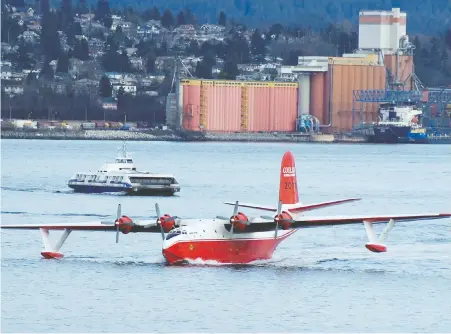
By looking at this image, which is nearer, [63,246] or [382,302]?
[382,302]

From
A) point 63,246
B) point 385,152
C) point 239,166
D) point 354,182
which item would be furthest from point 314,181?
point 385,152

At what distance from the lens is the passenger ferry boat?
314ft

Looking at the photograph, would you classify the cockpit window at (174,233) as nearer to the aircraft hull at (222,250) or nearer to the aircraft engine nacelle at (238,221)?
the aircraft hull at (222,250)

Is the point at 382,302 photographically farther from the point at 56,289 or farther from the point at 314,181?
the point at 314,181

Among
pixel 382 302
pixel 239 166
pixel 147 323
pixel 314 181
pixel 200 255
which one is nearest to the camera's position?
pixel 147 323

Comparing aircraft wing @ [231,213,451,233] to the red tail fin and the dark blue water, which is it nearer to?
the dark blue water

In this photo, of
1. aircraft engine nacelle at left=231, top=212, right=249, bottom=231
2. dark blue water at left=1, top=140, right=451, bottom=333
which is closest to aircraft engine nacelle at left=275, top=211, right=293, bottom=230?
aircraft engine nacelle at left=231, top=212, right=249, bottom=231

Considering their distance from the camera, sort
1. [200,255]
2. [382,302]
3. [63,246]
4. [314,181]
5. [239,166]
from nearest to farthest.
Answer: [382,302] → [200,255] → [63,246] → [314,181] → [239,166]

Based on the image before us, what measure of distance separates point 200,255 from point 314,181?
6290 cm

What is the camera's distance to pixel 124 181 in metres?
96.6

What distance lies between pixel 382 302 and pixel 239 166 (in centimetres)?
9439

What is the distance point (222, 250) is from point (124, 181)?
43.5 meters

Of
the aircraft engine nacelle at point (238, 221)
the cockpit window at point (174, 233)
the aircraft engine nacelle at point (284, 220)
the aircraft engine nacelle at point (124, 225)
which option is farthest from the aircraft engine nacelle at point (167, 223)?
the aircraft engine nacelle at point (284, 220)

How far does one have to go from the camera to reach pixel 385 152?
654ft
